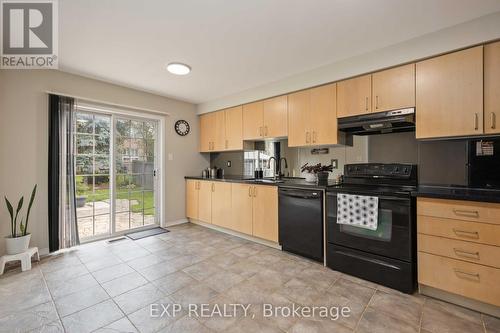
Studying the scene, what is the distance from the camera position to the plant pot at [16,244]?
2371mm

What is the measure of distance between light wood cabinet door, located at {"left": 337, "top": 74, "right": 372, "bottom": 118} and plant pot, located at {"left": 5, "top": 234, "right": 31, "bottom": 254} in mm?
3849

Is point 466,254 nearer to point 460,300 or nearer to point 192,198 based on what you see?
point 460,300

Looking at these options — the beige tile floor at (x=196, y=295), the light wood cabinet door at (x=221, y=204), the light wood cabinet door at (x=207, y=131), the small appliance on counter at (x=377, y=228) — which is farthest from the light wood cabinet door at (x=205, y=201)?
the small appliance on counter at (x=377, y=228)

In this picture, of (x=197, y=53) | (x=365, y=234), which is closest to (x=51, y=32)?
(x=197, y=53)

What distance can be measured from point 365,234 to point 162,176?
3.32 meters

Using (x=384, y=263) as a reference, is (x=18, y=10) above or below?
above

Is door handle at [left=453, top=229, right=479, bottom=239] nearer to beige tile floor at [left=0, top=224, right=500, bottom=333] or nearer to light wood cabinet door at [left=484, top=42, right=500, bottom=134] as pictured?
beige tile floor at [left=0, top=224, right=500, bottom=333]

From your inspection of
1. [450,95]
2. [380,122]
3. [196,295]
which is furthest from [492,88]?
[196,295]

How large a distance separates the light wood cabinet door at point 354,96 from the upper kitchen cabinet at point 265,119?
79 centimetres

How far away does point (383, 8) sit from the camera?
5.72 feet

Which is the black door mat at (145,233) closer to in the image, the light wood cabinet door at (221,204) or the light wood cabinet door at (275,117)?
the light wood cabinet door at (221,204)

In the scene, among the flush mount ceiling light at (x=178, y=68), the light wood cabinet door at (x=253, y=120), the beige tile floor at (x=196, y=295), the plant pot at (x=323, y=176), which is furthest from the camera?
the light wood cabinet door at (x=253, y=120)

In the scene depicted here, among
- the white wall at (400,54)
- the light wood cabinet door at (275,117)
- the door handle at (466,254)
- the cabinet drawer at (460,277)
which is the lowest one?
the cabinet drawer at (460,277)

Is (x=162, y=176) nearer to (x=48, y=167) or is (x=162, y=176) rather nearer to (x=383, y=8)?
(x=48, y=167)
